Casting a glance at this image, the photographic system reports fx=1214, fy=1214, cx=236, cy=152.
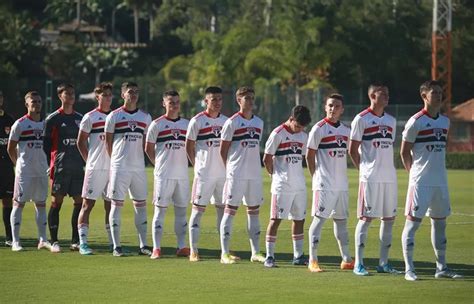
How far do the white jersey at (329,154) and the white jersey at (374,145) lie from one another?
1.18ft

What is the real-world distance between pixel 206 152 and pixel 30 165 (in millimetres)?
3145

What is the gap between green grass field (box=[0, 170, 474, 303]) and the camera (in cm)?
1385

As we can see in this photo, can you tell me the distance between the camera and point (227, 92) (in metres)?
→ 54.1

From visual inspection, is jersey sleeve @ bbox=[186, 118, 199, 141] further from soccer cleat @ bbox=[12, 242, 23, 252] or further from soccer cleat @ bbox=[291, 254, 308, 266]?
soccer cleat @ bbox=[12, 242, 23, 252]

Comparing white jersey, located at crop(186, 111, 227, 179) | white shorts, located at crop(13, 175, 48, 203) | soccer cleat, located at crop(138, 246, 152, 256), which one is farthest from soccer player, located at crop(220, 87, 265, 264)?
white shorts, located at crop(13, 175, 48, 203)

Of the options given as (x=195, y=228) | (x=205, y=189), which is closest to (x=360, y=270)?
(x=195, y=228)

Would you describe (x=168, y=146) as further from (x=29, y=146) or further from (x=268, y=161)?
(x=29, y=146)

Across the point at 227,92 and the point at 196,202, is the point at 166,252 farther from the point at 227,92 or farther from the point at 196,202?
the point at 227,92

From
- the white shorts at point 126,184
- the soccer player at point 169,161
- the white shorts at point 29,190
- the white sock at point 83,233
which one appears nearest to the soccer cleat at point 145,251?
the soccer player at point 169,161

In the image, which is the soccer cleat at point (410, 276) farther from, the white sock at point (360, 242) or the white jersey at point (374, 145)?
the white jersey at point (374, 145)

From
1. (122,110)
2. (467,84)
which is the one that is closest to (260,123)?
(122,110)

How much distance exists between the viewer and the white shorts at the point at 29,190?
1898cm

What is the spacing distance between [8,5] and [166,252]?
66636mm

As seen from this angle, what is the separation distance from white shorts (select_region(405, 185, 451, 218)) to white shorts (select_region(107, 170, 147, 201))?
4388 millimetres
